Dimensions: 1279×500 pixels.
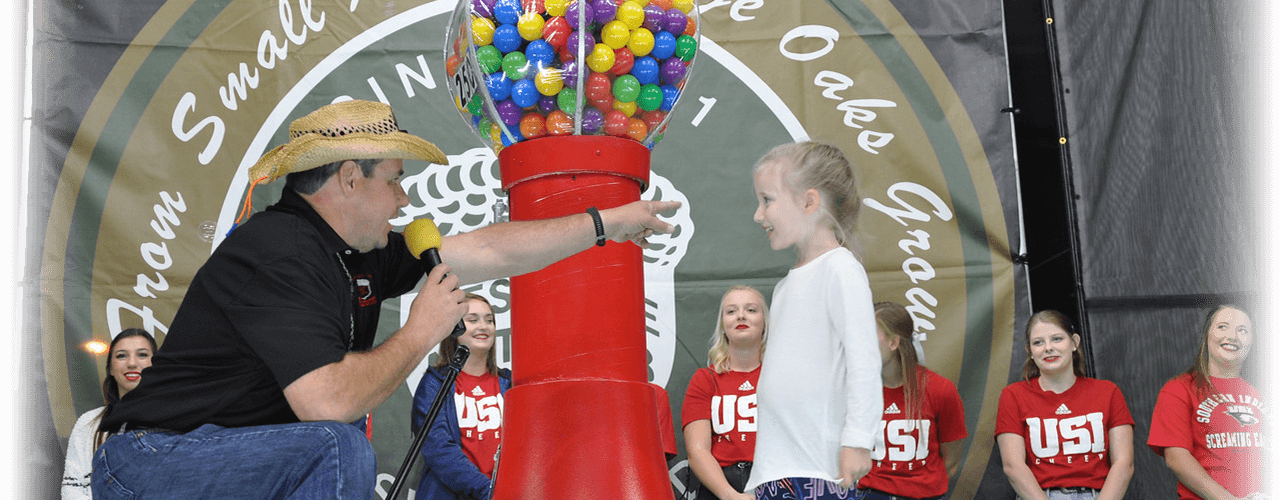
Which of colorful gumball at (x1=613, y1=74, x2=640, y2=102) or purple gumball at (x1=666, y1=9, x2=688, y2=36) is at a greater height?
purple gumball at (x1=666, y1=9, x2=688, y2=36)

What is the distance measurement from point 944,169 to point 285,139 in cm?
245

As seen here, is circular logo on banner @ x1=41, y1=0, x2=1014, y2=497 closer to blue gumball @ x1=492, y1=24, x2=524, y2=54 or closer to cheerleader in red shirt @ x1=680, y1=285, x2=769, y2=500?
cheerleader in red shirt @ x1=680, y1=285, x2=769, y2=500

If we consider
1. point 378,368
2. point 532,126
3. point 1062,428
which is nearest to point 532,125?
point 532,126

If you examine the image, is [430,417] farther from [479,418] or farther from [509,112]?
[479,418]

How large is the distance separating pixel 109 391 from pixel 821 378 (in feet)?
8.23

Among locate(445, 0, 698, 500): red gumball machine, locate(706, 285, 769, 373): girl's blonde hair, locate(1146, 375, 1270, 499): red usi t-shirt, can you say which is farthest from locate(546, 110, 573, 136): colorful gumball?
locate(1146, 375, 1270, 499): red usi t-shirt

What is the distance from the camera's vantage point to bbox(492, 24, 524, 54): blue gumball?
182 cm

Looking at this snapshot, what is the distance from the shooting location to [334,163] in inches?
72.0

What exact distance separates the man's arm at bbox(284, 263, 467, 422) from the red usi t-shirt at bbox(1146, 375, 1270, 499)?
245cm

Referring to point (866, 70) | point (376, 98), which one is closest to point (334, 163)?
point (376, 98)

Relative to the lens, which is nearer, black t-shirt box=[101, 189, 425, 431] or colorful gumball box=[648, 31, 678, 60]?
black t-shirt box=[101, 189, 425, 431]

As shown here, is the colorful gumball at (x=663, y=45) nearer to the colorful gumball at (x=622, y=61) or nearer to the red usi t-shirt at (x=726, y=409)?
the colorful gumball at (x=622, y=61)

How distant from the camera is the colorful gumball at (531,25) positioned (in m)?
1.80

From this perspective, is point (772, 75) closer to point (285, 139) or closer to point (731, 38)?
point (731, 38)
